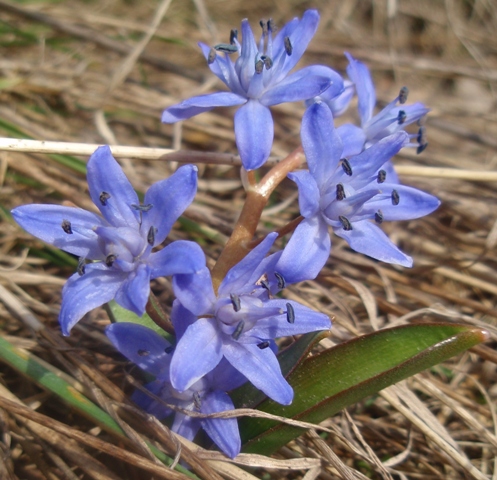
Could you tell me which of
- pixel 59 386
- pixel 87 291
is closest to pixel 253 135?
pixel 87 291

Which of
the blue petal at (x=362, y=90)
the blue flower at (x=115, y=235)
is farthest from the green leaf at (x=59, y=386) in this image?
the blue petal at (x=362, y=90)

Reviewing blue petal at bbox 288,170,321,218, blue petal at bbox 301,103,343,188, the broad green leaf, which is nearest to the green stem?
the broad green leaf

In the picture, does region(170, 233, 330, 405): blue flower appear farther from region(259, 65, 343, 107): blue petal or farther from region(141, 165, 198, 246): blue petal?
region(259, 65, 343, 107): blue petal

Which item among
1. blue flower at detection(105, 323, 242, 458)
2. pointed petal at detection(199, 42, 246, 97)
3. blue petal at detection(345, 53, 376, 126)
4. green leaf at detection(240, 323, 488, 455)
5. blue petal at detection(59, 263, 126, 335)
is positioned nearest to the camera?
blue petal at detection(59, 263, 126, 335)

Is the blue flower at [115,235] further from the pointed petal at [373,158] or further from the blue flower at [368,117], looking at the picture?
the blue flower at [368,117]

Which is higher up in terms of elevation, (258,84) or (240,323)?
(258,84)

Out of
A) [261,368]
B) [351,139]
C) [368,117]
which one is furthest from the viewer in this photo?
[368,117]

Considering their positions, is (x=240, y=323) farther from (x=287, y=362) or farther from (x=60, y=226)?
(x=60, y=226)
